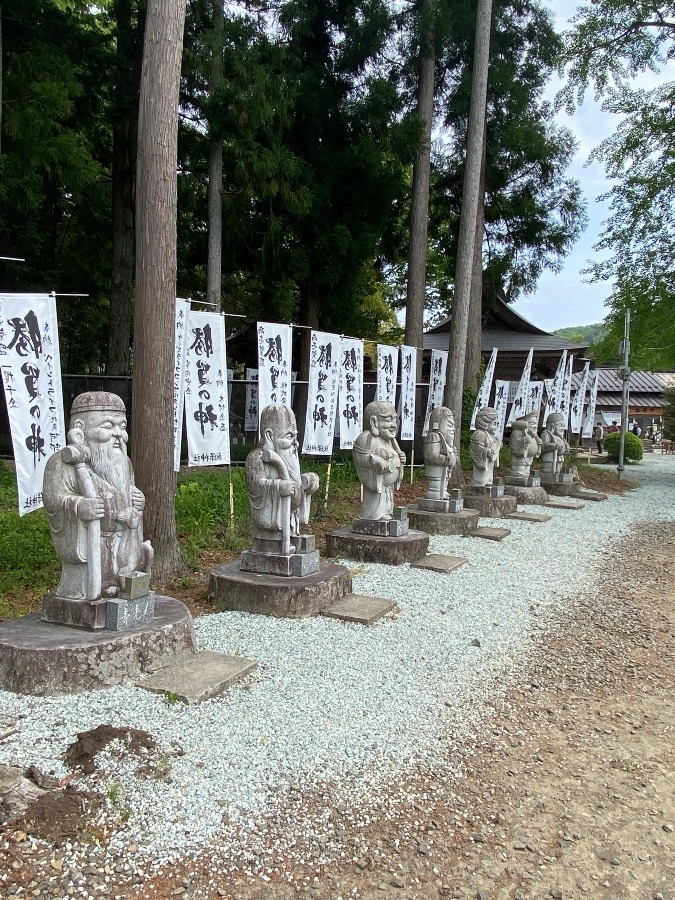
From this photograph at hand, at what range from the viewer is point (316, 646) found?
15.5 feet

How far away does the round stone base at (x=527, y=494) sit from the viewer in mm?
12523

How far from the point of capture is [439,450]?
30.2ft

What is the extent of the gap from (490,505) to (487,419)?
148 centimetres

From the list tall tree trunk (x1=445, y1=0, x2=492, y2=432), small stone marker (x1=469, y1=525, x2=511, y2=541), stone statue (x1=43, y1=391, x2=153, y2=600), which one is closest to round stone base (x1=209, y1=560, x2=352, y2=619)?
stone statue (x1=43, y1=391, x2=153, y2=600)

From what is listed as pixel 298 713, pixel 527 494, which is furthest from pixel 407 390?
pixel 298 713

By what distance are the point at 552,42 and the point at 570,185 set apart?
326 centimetres

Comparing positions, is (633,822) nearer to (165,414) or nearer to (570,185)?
(165,414)

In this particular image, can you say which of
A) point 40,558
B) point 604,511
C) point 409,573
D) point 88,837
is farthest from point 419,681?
point 604,511

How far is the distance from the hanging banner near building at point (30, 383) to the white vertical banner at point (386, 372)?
238 inches

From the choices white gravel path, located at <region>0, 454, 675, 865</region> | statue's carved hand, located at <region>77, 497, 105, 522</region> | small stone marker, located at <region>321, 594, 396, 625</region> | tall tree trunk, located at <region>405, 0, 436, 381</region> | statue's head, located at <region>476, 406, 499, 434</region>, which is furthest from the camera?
tall tree trunk, located at <region>405, 0, 436, 381</region>

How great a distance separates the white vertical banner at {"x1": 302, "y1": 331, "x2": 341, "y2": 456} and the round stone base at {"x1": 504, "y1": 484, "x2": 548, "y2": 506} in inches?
191

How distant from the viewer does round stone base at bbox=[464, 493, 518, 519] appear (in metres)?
11.0

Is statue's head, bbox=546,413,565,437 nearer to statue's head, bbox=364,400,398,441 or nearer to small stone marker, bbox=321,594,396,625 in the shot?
statue's head, bbox=364,400,398,441

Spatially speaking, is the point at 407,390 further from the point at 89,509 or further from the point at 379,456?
the point at 89,509
